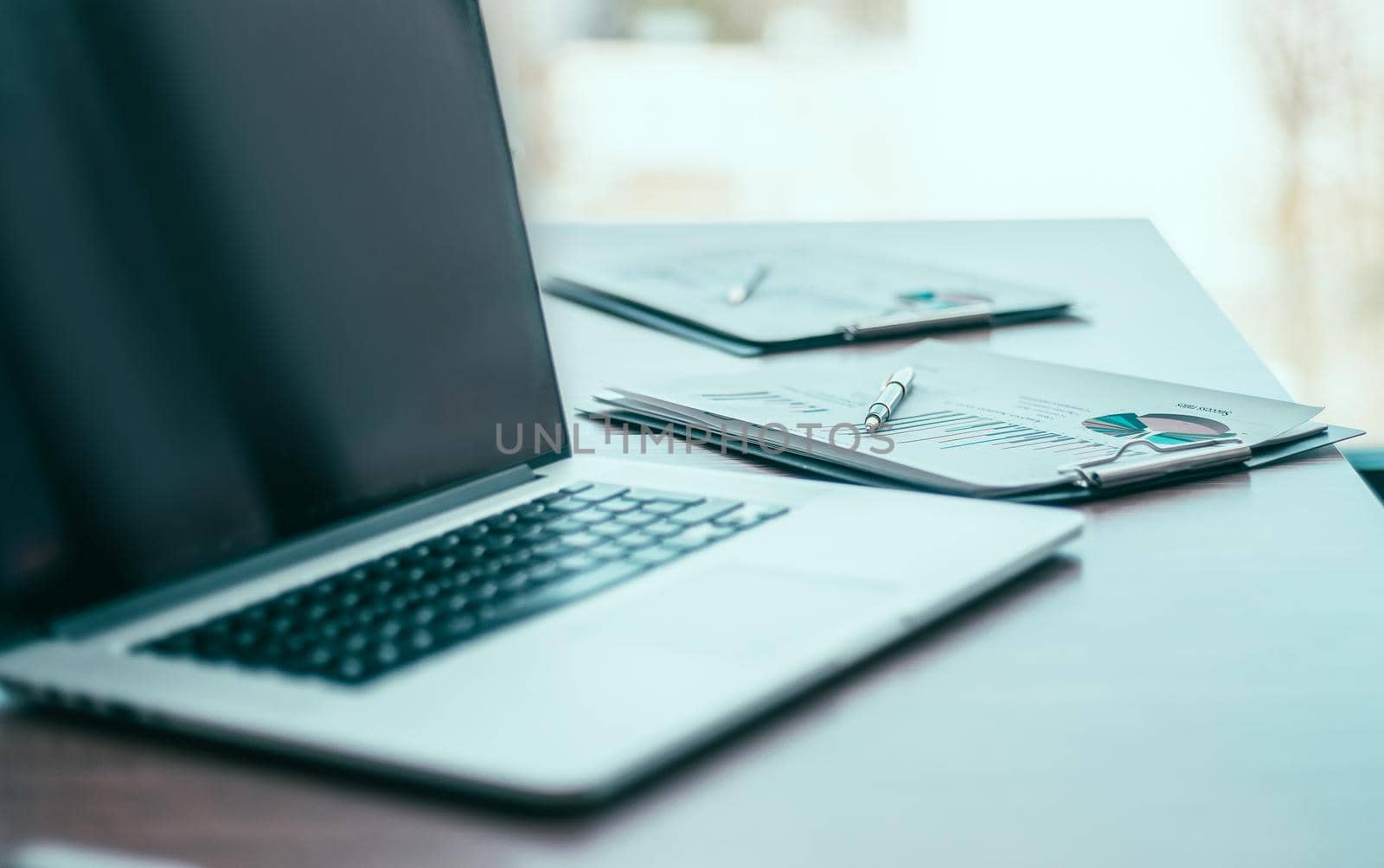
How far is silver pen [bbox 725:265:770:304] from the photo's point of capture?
1.20 m

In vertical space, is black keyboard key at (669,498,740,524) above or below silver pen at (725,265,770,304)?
below

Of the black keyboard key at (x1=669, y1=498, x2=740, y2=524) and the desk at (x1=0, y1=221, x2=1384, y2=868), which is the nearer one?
the desk at (x1=0, y1=221, x2=1384, y2=868)

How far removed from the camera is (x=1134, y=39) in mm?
2736

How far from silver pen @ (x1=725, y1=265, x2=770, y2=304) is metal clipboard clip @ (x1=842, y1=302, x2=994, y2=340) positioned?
0.44 feet

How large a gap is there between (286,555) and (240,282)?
0.40 ft

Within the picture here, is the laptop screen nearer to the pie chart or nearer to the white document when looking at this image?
the white document

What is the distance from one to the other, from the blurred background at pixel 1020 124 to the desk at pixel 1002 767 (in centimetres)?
166

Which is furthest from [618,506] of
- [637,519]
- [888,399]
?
[888,399]

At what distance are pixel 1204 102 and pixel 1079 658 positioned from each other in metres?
2.44

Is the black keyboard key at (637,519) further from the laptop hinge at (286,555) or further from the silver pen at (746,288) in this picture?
→ the silver pen at (746,288)

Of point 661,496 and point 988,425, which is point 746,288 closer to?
point 988,425

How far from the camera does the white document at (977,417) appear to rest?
745 mm

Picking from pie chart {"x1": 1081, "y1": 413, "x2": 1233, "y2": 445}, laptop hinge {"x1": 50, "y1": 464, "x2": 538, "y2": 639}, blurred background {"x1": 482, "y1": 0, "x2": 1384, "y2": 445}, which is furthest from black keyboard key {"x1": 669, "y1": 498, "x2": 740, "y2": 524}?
blurred background {"x1": 482, "y1": 0, "x2": 1384, "y2": 445}

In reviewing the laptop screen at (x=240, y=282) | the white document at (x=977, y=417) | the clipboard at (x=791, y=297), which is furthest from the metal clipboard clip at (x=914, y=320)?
the laptop screen at (x=240, y=282)
